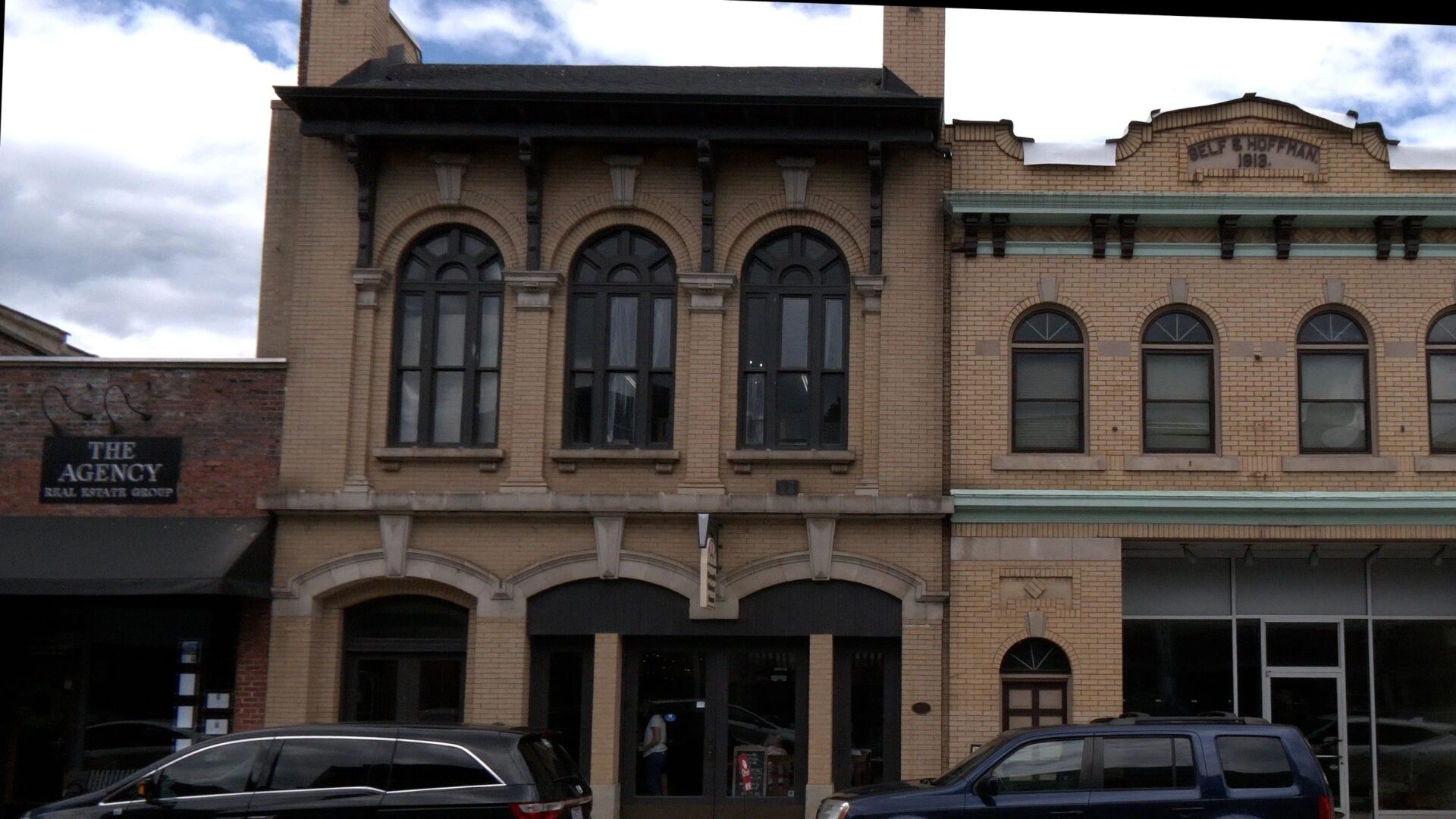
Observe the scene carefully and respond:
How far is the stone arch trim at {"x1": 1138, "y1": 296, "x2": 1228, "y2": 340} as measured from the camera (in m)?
18.3

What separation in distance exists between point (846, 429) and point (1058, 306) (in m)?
3.09

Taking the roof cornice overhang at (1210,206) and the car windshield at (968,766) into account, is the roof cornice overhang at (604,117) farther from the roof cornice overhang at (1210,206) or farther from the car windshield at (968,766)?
the car windshield at (968,766)

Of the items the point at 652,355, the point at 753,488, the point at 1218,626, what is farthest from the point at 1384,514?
the point at 652,355

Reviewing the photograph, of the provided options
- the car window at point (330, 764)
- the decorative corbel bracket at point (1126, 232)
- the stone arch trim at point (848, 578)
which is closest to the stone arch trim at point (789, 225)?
the decorative corbel bracket at point (1126, 232)

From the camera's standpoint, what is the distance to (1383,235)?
1820 cm

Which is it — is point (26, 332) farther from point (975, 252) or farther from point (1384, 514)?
point (1384, 514)

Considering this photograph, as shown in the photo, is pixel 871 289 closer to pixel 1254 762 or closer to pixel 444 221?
pixel 444 221

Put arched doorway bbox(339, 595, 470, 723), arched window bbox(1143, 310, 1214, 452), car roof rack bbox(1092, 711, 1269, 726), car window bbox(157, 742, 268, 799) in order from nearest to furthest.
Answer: car window bbox(157, 742, 268, 799) → car roof rack bbox(1092, 711, 1269, 726) → arched window bbox(1143, 310, 1214, 452) → arched doorway bbox(339, 595, 470, 723)

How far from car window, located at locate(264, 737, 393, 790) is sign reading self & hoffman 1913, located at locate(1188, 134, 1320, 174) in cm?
1234

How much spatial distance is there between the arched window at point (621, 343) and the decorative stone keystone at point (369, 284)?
7.92 ft

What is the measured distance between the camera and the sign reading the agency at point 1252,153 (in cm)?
1850

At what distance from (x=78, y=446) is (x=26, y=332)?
4.35 m

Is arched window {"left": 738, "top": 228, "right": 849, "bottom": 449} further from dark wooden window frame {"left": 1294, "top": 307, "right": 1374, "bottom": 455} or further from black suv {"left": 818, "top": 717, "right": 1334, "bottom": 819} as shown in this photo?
black suv {"left": 818, "top": 717, "right": 1334, "bottom": 819}

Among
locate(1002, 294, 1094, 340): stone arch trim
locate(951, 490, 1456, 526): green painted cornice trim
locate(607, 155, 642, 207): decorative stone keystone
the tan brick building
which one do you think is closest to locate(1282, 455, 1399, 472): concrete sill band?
the tan brick building
